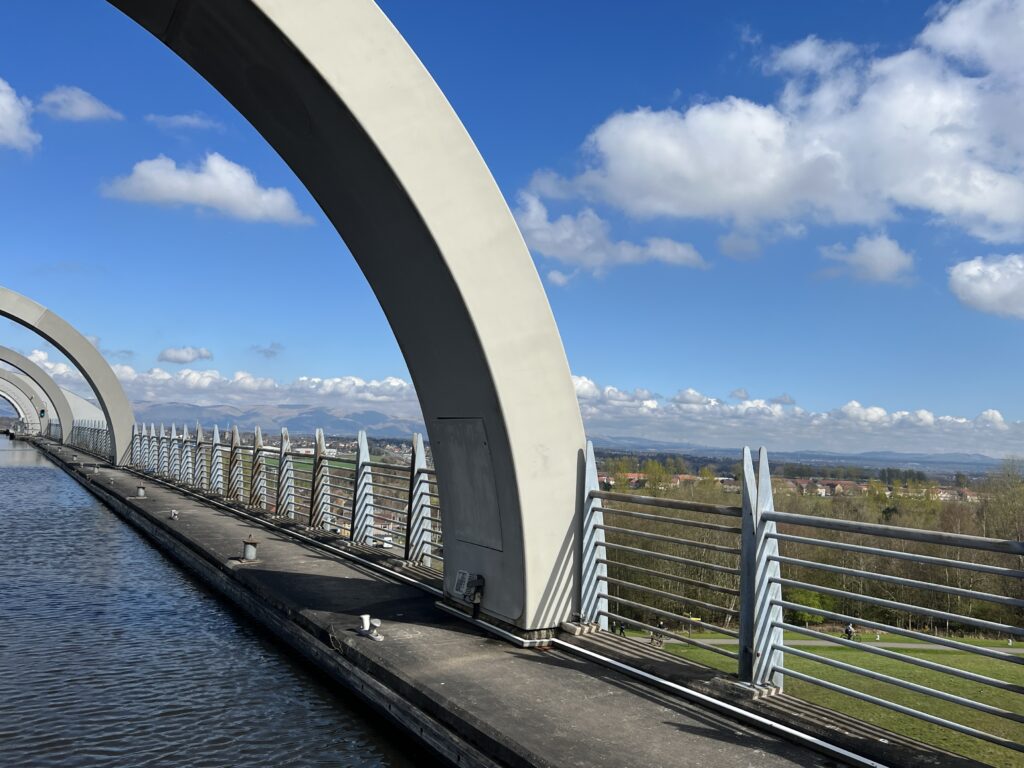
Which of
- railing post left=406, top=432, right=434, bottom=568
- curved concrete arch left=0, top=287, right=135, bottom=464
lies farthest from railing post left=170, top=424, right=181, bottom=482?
railing post left=406, top=432, right=434, bottom=568

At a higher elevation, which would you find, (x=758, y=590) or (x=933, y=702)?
(x=758, y=590)

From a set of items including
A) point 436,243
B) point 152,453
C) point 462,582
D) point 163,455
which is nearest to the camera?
point 436,243

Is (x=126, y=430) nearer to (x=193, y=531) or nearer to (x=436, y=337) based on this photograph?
(x=193, y=531)

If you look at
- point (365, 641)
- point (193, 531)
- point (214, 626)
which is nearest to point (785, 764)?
point (365, 641)

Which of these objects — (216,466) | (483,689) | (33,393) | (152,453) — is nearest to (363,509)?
(483,689)

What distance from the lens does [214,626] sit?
300 inches

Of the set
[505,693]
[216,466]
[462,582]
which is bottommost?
[505,693]

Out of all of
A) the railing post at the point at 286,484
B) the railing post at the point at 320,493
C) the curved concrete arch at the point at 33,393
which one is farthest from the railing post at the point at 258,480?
the curved concrete arch at the point at 33,393

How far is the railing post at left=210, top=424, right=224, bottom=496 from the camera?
17875 mm

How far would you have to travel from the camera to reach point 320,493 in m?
12.1

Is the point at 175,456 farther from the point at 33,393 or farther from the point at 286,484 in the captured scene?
the point at 33,393

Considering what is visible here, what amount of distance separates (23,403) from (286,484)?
62927 mm

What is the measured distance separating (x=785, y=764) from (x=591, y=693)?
51.5 inches

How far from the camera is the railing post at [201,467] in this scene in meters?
18.8
